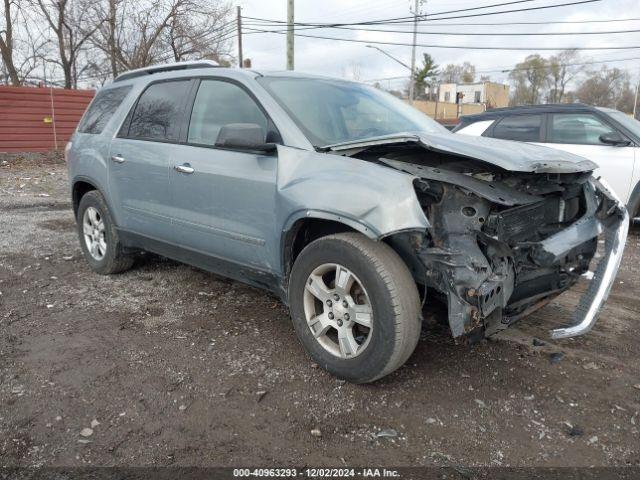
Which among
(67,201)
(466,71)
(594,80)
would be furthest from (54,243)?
(466,71)

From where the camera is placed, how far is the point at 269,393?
302 cm

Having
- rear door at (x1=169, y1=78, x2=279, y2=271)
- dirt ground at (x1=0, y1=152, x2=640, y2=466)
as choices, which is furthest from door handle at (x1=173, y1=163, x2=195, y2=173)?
dirt ground at (x1=0, y1=152, x2=640, y2=466)

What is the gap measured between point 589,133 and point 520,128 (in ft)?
3.00

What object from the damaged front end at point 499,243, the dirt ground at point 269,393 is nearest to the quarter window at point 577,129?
the dirt ground at point 269,393

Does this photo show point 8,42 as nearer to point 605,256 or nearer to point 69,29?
point 69,29

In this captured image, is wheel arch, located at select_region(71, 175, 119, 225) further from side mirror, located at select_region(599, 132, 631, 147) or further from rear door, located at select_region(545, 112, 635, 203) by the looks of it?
side mirror, located at select_region(599, 132, 631, 147)

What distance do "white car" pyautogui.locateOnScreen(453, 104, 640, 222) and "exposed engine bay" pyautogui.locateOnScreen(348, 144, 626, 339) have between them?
399cm

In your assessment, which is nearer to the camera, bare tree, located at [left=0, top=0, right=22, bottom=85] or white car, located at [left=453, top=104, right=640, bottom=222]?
white car, located at [left=453, top=104, right=640, bottom=222]

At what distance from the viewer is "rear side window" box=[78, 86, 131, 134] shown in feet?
16.2

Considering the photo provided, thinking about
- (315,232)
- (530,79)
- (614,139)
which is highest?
(530,79)

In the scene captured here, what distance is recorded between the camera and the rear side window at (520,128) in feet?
24.7

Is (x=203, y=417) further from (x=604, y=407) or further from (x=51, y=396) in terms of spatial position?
(x=604, y=407)

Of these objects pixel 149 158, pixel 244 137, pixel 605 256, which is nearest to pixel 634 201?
pixel 605 256

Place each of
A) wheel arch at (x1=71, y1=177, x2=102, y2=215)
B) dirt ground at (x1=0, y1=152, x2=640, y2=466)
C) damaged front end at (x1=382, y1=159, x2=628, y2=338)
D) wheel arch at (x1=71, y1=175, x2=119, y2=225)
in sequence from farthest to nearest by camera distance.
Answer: wheel arch at (x1=71, y1=177, x2=102, y2=215)
wheel arch at (x1=71, y1=175, x2=119, y2=225)
damaged front end at (x1=382, y1=159, x2=628, y2=338)
dirt ground at (x1=0, y1=152, x2=640, y2=466)
